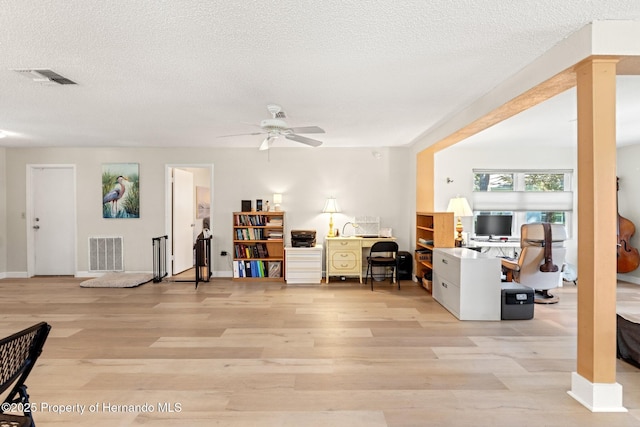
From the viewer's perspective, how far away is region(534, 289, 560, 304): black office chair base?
193 inches

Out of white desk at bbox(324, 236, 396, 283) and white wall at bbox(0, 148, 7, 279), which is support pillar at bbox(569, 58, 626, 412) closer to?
white desk at bbox(324, 236, 396, 283)

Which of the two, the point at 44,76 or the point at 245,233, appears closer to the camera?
the point at 44,76

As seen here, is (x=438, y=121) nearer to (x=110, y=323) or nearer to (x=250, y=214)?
(x=250, y=214)

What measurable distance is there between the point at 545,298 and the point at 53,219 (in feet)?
28.4

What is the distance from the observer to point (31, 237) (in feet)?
22.0

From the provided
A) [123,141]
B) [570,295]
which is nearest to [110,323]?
[123,141]

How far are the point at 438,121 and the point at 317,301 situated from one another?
9.86 ft

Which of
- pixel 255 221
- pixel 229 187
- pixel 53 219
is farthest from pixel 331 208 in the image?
pixel 53 219

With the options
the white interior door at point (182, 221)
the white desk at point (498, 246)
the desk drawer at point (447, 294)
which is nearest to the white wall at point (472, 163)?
the white desk at point (498, 246)

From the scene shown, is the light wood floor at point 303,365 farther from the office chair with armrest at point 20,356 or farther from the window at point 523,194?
the window at point 523,194

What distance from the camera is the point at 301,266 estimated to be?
6.21m

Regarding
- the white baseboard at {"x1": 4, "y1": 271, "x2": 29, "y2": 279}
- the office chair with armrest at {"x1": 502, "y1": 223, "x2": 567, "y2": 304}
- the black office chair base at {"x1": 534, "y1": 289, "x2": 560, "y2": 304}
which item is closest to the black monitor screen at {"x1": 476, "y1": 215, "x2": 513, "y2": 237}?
the black office chair base at {"x1": 534, "y1": 289, "x2": 560, "y2": 304}

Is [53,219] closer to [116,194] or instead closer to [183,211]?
[116,194]

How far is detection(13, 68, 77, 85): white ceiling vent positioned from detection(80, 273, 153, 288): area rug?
3.66 metres
